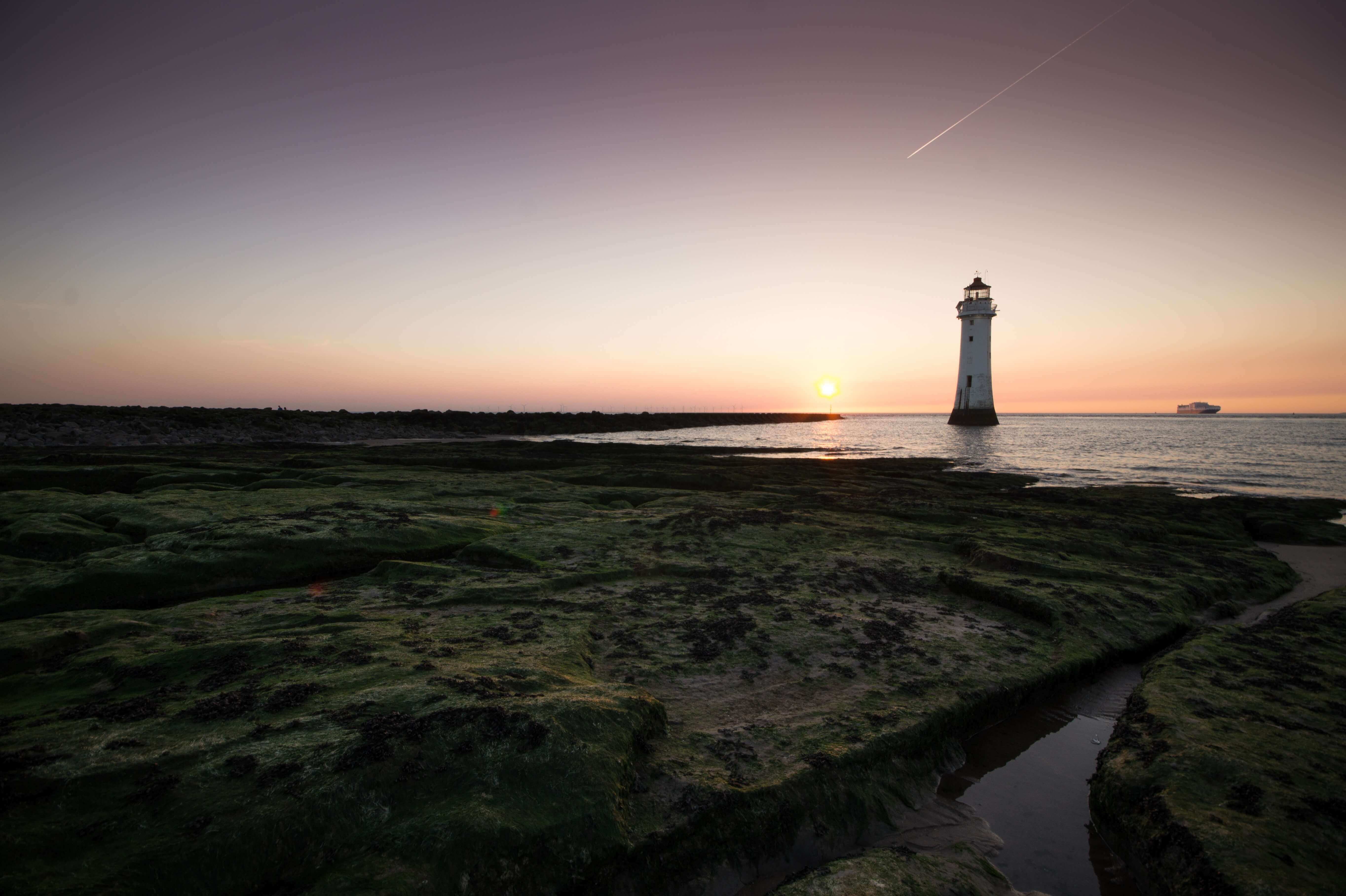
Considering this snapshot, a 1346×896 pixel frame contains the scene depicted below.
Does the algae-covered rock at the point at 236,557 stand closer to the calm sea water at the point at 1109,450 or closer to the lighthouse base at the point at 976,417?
the calm sea water at the point at 1109,450

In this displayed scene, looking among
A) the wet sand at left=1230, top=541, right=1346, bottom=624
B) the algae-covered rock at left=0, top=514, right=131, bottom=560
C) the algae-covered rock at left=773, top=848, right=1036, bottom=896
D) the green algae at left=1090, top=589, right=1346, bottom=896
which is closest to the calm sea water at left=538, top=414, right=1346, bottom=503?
the wet sand at left=1230, top=541, right=1346, bottom=624

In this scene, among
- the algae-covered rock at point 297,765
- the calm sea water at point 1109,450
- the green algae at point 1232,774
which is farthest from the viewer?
the calm sea water at point 1109,450

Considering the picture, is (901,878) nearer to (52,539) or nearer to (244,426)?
(52,539)

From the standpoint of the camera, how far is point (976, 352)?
75.4 meters

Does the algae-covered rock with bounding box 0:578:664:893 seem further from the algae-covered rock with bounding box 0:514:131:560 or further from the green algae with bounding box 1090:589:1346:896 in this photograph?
the algae-covered rock with bounding box 0:514:131:560

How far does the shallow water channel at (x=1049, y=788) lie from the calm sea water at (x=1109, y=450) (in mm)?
24383

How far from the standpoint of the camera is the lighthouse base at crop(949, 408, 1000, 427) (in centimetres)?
8112

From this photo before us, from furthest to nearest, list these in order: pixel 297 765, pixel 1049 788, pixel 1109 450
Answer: pixel 1109 450 → pixel 1049 788 → pixel 297 765

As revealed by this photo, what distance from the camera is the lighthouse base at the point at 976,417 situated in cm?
8112

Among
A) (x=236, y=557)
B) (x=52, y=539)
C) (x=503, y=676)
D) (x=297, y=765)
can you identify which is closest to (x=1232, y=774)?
(x=503, y=676)

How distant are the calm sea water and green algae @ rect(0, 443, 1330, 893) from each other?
2334 cm

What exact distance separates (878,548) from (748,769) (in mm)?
6772

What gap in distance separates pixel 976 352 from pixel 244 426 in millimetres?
80983

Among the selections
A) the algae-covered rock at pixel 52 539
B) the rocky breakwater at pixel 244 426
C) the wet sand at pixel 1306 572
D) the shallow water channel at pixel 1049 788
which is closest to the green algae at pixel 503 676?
the shallow water channel at pixel 1049 788
